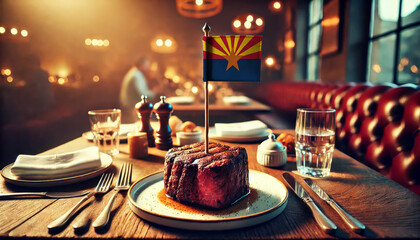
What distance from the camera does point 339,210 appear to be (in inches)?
25.2

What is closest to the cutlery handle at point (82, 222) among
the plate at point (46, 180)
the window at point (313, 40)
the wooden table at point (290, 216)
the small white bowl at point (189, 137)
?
the wooden table at point (290, 216)

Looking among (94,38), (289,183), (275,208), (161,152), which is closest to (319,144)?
(289,183)

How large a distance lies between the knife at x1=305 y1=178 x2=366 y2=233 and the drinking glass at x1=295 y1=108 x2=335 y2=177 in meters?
0.16

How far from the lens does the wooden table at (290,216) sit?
563 millimetres

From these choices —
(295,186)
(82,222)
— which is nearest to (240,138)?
(295,186)

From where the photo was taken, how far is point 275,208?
0.61 meters

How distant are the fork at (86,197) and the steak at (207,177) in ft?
0.69

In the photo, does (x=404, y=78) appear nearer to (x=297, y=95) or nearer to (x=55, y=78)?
(x=297, y=95)

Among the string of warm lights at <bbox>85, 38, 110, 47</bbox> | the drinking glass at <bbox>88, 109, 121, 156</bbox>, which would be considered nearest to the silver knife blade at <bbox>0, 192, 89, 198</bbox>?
the drinking glass at <bbox>88, 109, 121, 156</bbox>

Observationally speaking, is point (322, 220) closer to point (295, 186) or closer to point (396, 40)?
point (295, 186)

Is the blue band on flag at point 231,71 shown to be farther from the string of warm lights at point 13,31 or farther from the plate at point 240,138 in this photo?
the string of warm lights at point 13,31

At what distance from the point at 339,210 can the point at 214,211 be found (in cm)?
31

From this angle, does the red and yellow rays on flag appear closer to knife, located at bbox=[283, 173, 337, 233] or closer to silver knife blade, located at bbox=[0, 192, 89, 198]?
knife, located at bbox=[283, 173, 337, 233]

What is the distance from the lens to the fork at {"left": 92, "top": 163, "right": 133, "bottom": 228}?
0.59 meters
